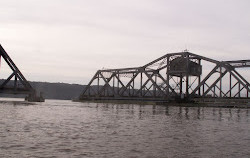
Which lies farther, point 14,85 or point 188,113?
point 14,85

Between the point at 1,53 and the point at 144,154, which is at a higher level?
the point at 1,53

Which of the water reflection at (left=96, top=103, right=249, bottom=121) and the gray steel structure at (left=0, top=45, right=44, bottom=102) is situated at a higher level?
the gray steel structure at (left=0, top=45, right=44, bottom=102)

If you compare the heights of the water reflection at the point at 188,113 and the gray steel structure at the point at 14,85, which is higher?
the gray steel structure at the point at 14,85

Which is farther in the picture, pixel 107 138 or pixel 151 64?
pixel 151 64

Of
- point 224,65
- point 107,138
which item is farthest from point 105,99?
point 107,138

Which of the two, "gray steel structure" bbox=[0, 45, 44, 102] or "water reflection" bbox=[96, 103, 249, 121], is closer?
"water reflection" bbox=[96, 103, 249, 121]

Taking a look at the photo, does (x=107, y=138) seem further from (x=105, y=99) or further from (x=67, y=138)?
(x=105, y=99)

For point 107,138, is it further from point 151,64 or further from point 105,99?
point 105,99

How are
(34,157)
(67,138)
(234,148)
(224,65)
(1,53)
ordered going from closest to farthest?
(34,157)
(234,148)
(67,138)
(224,65)
(1,53)

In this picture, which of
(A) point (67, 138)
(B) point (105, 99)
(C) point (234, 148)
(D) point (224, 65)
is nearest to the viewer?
(C) point (234, 148)

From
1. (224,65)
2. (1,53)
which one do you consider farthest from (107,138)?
(1,53)

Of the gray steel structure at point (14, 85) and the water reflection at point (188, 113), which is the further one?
the gray steel structure at point (14, 85)

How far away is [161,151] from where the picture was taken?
568 inches

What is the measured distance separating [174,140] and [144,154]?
16.0 feet
